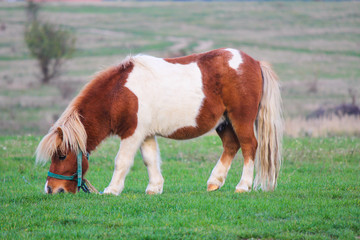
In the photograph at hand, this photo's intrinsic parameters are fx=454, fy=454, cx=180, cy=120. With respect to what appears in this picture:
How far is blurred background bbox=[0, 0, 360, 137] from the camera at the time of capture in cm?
2356

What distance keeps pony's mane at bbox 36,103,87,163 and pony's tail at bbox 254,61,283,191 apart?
2994 millimetres

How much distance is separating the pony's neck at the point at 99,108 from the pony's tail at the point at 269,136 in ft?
8.07

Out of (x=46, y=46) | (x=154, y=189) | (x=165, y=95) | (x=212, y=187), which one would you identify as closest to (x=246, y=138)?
(x=212, y=187)

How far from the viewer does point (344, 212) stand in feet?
20.1

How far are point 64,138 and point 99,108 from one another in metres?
0.79

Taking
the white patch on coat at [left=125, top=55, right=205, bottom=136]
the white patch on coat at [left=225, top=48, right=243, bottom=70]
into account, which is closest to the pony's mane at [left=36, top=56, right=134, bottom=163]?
the white patch on coat at [left=125, top=55, right=205, bottom=136]

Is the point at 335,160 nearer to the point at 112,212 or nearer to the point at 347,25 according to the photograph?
the point at 112,212

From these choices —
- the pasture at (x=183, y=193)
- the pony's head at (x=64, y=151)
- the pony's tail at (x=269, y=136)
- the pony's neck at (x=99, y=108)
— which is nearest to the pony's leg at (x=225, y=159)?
the pasture at (x=183, y=193)

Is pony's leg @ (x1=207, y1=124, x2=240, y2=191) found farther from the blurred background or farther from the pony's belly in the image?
the blurred background

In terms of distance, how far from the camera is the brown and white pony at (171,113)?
7180mm

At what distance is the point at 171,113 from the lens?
7.45 meters

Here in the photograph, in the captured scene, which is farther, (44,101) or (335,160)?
(44,101)

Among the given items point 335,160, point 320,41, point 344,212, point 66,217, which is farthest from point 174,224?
point 320,41

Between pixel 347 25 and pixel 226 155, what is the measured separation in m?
60.9
